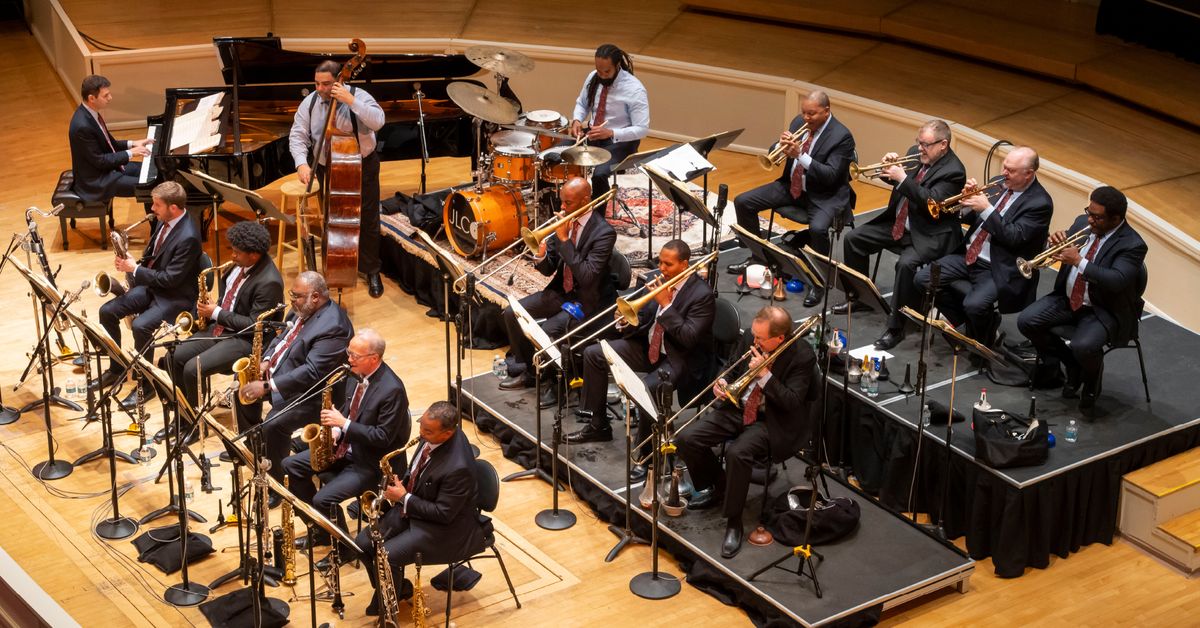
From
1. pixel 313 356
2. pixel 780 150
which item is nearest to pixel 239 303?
pixel 313 356

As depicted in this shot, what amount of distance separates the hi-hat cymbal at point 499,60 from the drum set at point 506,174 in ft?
0.06

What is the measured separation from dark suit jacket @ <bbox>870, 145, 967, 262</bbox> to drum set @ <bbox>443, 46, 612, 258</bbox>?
7.78ft

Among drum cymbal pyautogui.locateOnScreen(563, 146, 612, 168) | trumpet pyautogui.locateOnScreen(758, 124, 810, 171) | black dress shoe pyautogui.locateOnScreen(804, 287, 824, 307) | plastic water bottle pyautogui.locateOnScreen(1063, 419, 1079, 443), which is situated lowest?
plastic water bottle pyautogui.locateOnScreen(1063, 419, 1079, 443)

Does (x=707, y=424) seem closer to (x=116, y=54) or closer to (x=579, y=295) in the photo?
(x=579, y=295)

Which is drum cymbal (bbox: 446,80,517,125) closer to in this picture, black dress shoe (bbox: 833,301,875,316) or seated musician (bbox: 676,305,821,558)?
black dress shoe (bbox: 833,301,875,316)

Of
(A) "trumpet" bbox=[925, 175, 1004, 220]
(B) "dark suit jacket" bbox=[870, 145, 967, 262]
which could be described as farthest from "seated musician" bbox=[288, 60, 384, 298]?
(A) "trumpet" bbox=[925, 175, 1004, 220]

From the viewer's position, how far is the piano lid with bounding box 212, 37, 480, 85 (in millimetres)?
11484

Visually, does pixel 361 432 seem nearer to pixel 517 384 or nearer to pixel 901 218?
pixel 517 384

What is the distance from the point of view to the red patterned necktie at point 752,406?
7.73 m

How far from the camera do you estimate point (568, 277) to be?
9.28 meters

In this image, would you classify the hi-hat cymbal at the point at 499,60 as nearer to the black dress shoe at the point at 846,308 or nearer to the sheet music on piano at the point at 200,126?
the sheet music on piano at the point at 200,126

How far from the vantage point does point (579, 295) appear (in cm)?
932

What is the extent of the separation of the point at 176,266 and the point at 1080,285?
5575mm

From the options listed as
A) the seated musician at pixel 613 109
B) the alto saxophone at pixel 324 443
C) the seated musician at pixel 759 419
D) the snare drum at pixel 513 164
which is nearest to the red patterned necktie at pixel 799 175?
the seated musician at pixel 613 109
